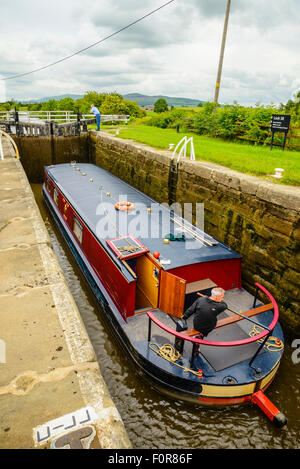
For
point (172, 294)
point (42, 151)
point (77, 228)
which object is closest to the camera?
point (172, 294)

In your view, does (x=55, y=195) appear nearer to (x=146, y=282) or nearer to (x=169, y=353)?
(x=146, y=282)

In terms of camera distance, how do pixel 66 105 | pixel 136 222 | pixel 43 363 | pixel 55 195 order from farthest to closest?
pixel 66 105 < pixel 55 195 < pixel 136 222 < pixel 43 363

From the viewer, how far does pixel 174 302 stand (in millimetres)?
5945

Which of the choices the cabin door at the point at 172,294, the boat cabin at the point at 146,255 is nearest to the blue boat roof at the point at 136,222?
the boat cabin at the point at 146,255

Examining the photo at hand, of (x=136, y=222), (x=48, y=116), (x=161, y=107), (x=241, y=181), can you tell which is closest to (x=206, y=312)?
(x=136, y=222)

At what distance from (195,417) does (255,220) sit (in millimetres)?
4569

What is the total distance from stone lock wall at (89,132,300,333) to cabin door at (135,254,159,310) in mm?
2738

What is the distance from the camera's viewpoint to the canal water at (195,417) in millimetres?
4773

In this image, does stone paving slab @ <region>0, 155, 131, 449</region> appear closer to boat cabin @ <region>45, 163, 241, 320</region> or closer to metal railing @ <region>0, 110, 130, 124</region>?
boat cabin @ <region>45, 163, 241, 320</region>

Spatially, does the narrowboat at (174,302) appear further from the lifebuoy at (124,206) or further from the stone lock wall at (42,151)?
the stone lock wall at (42,151)

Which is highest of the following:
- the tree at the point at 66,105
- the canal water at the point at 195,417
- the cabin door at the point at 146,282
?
the tree at the point at 66,105

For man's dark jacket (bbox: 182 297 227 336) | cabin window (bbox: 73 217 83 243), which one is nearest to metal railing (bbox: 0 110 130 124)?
cabin window (bbox: 73 217 83 243)

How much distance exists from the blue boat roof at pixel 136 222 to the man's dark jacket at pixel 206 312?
123cm
